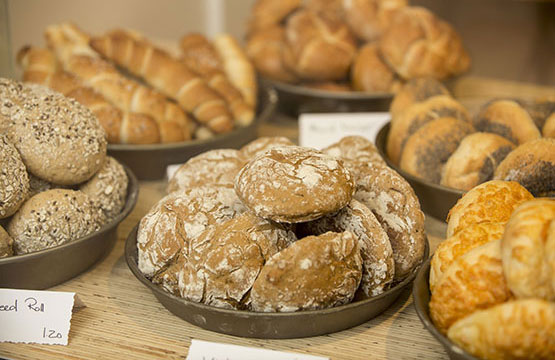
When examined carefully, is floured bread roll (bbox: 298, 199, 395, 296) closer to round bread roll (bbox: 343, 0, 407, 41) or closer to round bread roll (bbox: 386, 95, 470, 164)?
round bread roll (bbox: 386, 95, 470, 164)

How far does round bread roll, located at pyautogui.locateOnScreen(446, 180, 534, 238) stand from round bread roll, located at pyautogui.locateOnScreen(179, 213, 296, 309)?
37 cm

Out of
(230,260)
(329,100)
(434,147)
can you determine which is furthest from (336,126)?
(230,260)

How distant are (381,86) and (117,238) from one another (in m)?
1.28

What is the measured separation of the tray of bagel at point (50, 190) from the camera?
4.79ft

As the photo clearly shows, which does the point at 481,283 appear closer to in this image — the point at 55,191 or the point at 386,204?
the point at 386,204

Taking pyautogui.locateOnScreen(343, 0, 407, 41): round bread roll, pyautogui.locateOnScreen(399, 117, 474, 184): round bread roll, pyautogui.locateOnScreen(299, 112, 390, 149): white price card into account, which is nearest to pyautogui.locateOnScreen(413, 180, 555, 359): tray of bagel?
pyautogui.locateOnScreen(399, 117, 474, 184): round bread roll

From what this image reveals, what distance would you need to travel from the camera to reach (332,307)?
1.31 m

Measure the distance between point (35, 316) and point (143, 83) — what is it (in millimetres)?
1293

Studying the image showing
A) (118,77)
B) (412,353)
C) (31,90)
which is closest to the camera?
(412,353)

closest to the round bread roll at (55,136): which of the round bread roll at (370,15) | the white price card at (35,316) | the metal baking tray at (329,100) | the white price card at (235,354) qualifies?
the white price card at (35,316)

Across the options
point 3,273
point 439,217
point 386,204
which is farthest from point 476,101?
point 3,273

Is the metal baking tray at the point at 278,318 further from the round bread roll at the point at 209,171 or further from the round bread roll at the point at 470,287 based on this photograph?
the round bread roll at the point at 209,171

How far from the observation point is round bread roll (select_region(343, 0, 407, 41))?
274 cm

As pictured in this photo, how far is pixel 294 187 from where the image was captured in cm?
128
